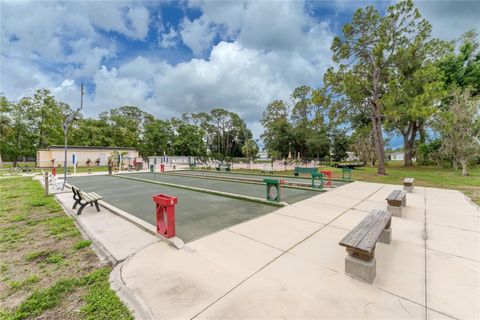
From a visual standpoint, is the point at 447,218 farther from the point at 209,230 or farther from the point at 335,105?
the point at 335,105

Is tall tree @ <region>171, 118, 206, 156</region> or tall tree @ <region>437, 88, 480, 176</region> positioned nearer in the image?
tall tree @ <region>437, 88, 480, 176</region>

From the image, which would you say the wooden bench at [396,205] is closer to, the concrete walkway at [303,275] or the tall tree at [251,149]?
the concrete walkway at [303,275]

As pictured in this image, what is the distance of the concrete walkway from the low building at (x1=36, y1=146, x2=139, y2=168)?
26366mm

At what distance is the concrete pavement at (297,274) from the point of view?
1807 mm

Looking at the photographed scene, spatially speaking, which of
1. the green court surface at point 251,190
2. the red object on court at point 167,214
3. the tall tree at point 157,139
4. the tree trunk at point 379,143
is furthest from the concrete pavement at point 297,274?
the tall tree at point 157,139

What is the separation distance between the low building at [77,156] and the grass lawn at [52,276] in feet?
78.1

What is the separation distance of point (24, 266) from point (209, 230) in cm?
277

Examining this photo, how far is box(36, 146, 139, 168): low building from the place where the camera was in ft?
90.0

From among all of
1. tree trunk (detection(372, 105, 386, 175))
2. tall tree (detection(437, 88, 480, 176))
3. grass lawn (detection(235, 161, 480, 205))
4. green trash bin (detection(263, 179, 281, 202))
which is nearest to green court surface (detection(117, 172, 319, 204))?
green trash bin (detection(263, 179, 281, 202))

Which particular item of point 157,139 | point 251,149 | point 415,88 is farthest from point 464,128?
point 157,139

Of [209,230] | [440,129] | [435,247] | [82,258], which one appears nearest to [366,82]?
[440,129]

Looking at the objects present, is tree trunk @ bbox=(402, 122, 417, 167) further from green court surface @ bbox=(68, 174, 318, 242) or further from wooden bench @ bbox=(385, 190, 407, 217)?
green court surface @ bbox=(68, 174, 318, 242)

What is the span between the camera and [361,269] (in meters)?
2.17

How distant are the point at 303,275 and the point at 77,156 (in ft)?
121
